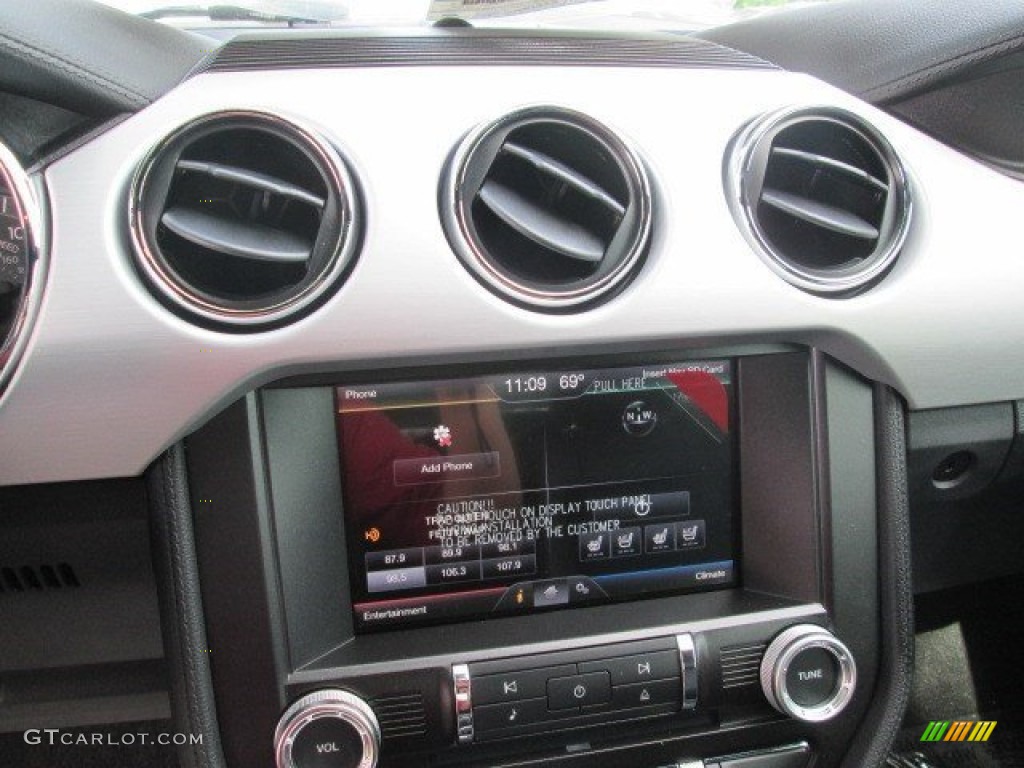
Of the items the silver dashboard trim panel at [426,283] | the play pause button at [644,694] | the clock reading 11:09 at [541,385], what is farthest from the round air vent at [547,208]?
the play pause button at [644,694]

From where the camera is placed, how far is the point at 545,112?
75 centimetres

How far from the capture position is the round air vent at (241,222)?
689mm

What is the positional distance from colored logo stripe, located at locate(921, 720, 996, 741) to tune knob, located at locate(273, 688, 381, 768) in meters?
1.00

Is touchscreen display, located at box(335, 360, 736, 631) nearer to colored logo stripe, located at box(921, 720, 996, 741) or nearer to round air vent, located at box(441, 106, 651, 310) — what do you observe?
round air vent, located at box(441, 106, 651, 310)

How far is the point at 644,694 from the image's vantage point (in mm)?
844

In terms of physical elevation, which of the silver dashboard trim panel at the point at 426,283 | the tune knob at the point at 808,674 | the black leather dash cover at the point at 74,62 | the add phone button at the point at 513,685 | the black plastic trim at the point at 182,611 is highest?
the black leather dash cover at the point at 74,62

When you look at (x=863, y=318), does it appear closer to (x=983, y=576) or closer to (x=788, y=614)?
(x=788, y=614)

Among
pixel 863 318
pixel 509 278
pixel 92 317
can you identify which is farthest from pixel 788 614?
pixel 92 317

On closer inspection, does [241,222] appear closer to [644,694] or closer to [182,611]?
[182,611]

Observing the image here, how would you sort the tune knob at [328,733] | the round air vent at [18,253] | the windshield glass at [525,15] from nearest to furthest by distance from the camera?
1. the round air vent at [18,253]
2. the tune knob at [328,733]
3. the windshield glass at [525,15]

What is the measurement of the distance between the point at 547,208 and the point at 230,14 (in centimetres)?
65

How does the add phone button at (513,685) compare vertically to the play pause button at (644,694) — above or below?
above

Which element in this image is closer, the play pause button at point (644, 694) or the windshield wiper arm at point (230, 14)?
the play pause button at point (644, 694)

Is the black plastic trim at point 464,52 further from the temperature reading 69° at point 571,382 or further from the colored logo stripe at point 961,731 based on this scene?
the colored logo stripe at point 961,731
